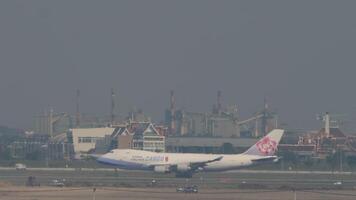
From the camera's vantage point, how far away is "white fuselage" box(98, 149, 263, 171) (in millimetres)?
106613

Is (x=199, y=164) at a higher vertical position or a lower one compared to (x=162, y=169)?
higher

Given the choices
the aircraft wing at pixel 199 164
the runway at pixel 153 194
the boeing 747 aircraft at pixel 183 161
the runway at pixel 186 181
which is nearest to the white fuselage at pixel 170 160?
the boeing 747 aircraft at pixel 183 161

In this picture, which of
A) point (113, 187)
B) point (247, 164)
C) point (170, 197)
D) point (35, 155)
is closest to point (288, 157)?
point (35, 155)

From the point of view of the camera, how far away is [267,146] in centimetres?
11644

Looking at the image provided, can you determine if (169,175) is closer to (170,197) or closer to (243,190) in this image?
(243,190)

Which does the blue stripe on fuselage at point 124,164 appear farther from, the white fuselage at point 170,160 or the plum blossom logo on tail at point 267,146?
the plum blossom logo on tail at point 267,146

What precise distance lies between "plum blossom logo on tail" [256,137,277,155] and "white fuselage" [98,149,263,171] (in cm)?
302

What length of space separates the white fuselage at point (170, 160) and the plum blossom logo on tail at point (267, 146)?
3019 mm

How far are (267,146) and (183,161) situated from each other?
14.0 meters

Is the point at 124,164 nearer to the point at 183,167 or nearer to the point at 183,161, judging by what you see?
the point at 183,161

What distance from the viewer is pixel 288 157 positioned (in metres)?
164

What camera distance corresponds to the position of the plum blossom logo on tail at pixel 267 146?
11556 centimetres

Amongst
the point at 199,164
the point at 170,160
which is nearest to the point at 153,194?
the point at 199,164

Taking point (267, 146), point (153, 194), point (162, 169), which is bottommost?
point (153, 194)
